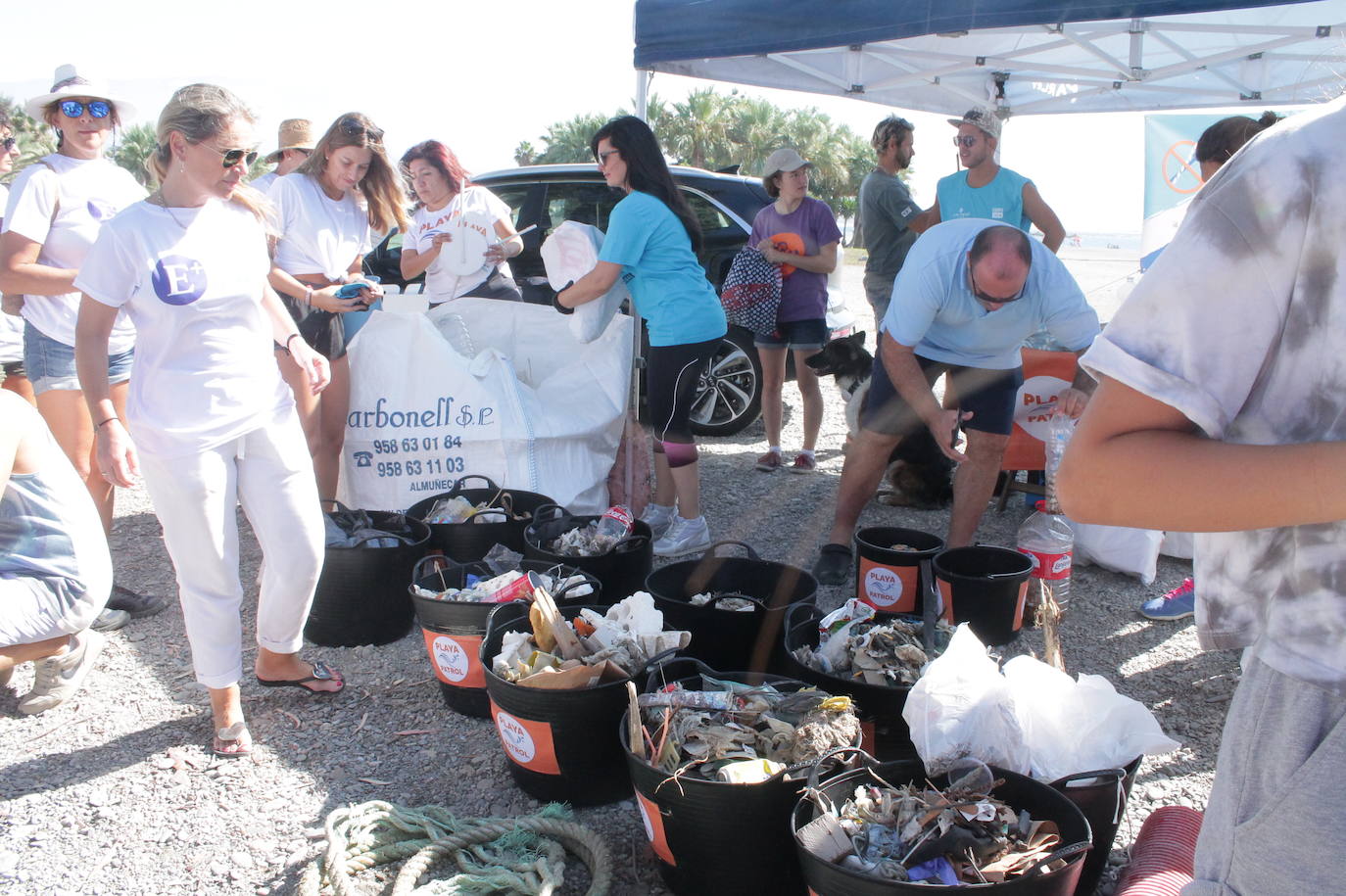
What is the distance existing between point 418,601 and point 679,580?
0.89 m

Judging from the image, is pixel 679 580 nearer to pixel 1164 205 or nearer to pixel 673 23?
pixel 673 23

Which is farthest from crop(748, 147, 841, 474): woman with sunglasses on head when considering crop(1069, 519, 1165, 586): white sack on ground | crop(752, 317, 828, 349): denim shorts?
crop(1069, 519, 1165, 586): white sack on ground

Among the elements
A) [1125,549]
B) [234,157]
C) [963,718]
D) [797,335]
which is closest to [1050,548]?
[1125,549]

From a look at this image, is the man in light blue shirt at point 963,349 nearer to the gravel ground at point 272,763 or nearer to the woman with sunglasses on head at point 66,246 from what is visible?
the gravel ground at point 272,763

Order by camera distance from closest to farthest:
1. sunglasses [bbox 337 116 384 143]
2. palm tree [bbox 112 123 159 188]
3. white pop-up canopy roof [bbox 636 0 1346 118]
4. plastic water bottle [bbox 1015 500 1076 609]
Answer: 1. plastic water bottle [bbox 1015 500 1076 609]
2. sunglasses [bbox 337 116 384 143]
3. white pop-up canopy roof [bbox 636 0 1346 118]
4. palm tree [bbox 112 123 159 188]

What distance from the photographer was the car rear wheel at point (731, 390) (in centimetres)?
650

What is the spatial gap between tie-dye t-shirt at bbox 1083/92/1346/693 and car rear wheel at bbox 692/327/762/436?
5.57 meters

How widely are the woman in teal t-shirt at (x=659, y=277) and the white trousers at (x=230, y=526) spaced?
1766 mm

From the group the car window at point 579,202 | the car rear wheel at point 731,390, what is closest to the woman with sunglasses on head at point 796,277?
the car rear wheel at point 731,390

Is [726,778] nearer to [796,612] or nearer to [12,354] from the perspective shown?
[796,612]

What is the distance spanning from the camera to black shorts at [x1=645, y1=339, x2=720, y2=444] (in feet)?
14.1

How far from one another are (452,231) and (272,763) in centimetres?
287

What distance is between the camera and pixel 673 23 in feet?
17.2

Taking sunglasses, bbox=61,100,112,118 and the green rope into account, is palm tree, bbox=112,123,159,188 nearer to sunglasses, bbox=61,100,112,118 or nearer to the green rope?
sunglasses, bbox=61,100,112,118
